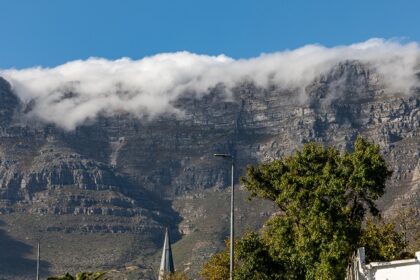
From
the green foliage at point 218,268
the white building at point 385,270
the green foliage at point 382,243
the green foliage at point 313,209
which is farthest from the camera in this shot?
the green foliage at point 218,268

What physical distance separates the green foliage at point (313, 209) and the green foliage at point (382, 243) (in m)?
0.44

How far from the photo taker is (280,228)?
5847cm

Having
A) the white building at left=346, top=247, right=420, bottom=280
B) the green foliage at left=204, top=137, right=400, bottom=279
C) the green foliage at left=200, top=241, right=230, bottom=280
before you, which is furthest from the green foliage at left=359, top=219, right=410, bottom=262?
the green foliage at left=200, top=241, right=230, bottom=280

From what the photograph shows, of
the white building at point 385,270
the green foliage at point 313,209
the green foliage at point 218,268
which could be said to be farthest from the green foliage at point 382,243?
the green foliage at point 218,268

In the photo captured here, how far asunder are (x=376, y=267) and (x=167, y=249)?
12923 centimetres

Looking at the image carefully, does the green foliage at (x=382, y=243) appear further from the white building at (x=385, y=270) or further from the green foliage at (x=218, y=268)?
the green foliage at (x=218, y=268)

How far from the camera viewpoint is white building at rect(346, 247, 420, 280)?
143 ft

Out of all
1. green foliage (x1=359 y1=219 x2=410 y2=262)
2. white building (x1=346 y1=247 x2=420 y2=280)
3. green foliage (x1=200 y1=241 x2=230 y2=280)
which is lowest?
green foliage (x1=200 y1=241 x2=230 y2=280)

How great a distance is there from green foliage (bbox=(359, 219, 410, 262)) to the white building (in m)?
10.7

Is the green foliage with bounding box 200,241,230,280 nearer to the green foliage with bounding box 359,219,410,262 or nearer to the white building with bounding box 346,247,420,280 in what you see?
the green foliage with bounding box 359,219,410,262

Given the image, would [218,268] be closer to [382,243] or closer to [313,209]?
[382,243]

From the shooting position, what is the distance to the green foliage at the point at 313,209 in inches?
2119

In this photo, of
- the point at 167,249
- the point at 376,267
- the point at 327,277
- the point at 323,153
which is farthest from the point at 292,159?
the point at 167,249

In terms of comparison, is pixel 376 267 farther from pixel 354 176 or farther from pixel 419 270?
pixel 354 176
